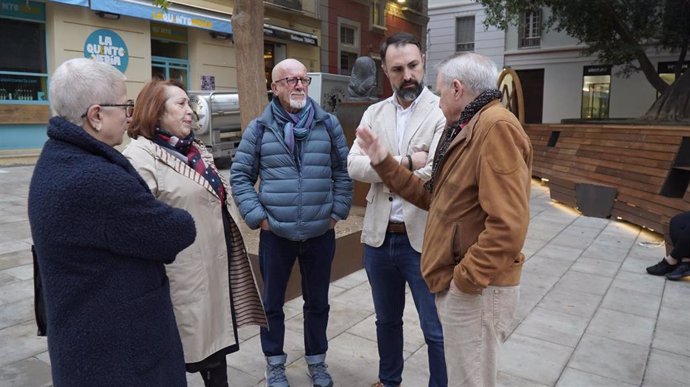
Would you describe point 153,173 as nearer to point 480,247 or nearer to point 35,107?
point 480,247

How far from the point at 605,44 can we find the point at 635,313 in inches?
591

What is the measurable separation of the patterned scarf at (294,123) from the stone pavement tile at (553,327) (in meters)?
2.28

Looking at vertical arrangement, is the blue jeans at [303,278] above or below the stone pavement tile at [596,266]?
above

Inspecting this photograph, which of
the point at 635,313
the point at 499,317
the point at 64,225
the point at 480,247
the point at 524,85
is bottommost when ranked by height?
the point at 635,313

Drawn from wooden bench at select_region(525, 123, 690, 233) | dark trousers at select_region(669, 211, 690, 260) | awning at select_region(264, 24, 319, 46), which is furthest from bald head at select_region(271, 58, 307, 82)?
awning at select_region(264, 24, 319, 46)

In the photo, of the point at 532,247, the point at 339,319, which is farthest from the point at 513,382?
the point at 532,247

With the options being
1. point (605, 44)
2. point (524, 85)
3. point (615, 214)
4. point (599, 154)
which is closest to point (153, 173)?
point (615, 214)

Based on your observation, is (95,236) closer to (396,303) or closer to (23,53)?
(396,303)

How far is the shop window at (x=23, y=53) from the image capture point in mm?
11969

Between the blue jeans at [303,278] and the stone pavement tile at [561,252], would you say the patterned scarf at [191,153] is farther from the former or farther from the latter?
the stone pavement tile at [561,252]

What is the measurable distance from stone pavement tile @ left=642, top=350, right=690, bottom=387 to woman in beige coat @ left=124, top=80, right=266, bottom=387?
2.59 metres

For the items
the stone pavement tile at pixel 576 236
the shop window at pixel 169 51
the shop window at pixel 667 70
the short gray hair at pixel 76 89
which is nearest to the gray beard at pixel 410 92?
the short gray hair at pixel 76 89

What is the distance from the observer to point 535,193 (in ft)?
35.8

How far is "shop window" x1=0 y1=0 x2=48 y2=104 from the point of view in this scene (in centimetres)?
1197
